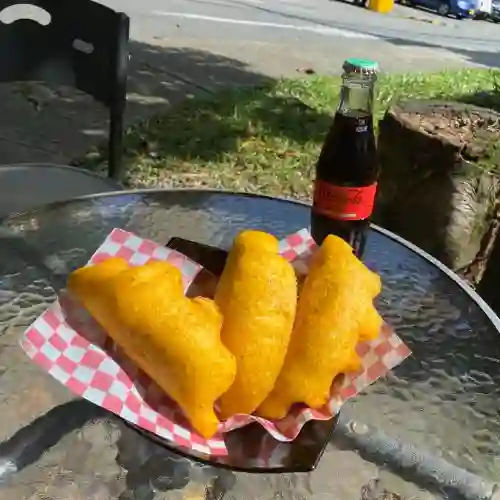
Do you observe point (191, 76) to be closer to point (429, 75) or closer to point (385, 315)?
point (429, 75)

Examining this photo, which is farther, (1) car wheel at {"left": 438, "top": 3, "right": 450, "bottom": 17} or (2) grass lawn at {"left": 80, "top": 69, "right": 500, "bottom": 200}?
(1) car wheel at {"left": 438, "top": 3, "right": 450, "bottom": 17}

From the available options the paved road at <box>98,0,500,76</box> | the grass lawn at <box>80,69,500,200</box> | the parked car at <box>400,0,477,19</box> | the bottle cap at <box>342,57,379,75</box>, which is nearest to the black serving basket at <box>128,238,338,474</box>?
the bottle cap at <box>342,57,379,75</box>

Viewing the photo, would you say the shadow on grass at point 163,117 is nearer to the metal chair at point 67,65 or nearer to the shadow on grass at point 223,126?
the shadow on grass at point 223,126

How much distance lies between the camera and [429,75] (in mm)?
4934

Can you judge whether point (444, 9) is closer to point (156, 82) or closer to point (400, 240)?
point (156, 82)

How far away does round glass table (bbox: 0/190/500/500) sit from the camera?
98 centimetres

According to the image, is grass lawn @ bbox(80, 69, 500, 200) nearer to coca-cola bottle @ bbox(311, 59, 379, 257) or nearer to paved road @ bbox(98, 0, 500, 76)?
paved road @ bbox(98, 0, 500, 76)

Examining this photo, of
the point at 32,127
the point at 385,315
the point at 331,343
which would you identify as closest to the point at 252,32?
the point at 32,127

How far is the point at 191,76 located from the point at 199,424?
386 centimetres

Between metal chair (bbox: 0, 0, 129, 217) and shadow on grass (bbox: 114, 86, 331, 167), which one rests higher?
metal chair (bbox: 0, 0, 129, 217)

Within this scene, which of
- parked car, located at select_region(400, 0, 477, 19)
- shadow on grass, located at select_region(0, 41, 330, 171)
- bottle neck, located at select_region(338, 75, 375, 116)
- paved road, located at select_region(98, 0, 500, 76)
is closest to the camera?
bottle neck, located at select_region(338, 75, 375, 116)

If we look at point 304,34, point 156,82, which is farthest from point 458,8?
point 156,82

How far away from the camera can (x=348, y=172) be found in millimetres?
1167

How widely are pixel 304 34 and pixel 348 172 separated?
5.06 metres
